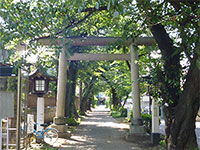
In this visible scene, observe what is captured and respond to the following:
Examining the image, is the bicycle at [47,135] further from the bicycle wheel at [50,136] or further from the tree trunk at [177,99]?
the tree trunk at [177,99]

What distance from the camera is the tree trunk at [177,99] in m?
7.66

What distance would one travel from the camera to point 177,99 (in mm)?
8656

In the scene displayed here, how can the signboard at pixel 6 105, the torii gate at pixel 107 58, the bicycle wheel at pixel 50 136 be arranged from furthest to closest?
the torii gate at pixel 107 58 < the bicycle wheel at pixel 50 136 < the signboard at pixel 6 105

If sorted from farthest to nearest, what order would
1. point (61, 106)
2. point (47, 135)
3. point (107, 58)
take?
point (107, 58), point (61, 106), point (47, 135)

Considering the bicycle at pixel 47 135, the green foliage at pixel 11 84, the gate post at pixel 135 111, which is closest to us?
the green foliage at pixel 11 84

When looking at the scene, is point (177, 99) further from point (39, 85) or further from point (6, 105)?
point (39, 85)

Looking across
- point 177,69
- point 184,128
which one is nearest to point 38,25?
point 177,69

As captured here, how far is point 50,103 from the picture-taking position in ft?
75.4

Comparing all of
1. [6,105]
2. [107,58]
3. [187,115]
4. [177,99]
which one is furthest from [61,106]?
[6,105]

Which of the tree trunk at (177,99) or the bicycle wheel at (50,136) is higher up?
the tree trunk at (177,99)

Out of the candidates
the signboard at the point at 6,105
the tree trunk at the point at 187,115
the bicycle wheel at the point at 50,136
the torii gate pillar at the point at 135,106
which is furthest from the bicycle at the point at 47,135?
the signboard at the point at 6,105

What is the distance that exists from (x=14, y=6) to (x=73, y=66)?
11687 mm

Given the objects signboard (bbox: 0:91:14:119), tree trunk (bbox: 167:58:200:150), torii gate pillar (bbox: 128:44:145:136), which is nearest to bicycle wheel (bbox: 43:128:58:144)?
torii gate pillar (bbox: 128:44:145:136)

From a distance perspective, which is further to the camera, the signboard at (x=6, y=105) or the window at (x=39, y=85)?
the window at (x=39, y=85)
